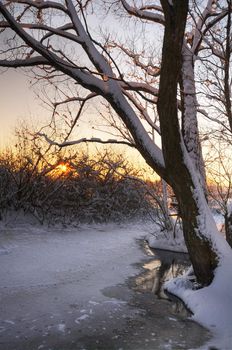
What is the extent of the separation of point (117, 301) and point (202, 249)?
174cm

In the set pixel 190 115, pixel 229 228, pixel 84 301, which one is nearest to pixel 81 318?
pixel 84 301

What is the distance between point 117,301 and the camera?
644 centimetres

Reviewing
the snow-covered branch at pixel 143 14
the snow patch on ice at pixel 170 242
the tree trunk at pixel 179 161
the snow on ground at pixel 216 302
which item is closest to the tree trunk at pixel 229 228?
the snow on ground at pixel 216 302

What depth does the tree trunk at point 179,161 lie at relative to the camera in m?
5.13

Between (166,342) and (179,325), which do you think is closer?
→ (166,342)

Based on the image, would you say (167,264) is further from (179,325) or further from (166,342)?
(166,342)

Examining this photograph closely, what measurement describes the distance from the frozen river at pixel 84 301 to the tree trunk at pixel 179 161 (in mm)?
1070

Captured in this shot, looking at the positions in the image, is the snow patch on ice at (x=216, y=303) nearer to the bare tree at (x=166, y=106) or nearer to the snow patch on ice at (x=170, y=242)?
the bare tree at (x=166, y=106)

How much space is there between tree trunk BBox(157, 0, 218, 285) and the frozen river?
107 centimetres

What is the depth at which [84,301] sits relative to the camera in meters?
6.28

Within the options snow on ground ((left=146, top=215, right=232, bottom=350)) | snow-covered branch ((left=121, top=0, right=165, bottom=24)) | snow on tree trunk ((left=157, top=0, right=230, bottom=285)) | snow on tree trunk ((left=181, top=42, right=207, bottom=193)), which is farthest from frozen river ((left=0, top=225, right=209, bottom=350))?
snow-covered branch ((left=121, top=0, right=165, bottom=24))

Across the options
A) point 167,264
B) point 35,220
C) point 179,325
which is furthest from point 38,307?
point 35,220

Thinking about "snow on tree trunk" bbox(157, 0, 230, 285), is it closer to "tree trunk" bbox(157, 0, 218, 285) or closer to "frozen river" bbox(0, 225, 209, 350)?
"tree trunk" bbox(157, 0, 218, 285)

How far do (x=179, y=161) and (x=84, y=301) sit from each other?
9.44 ft
